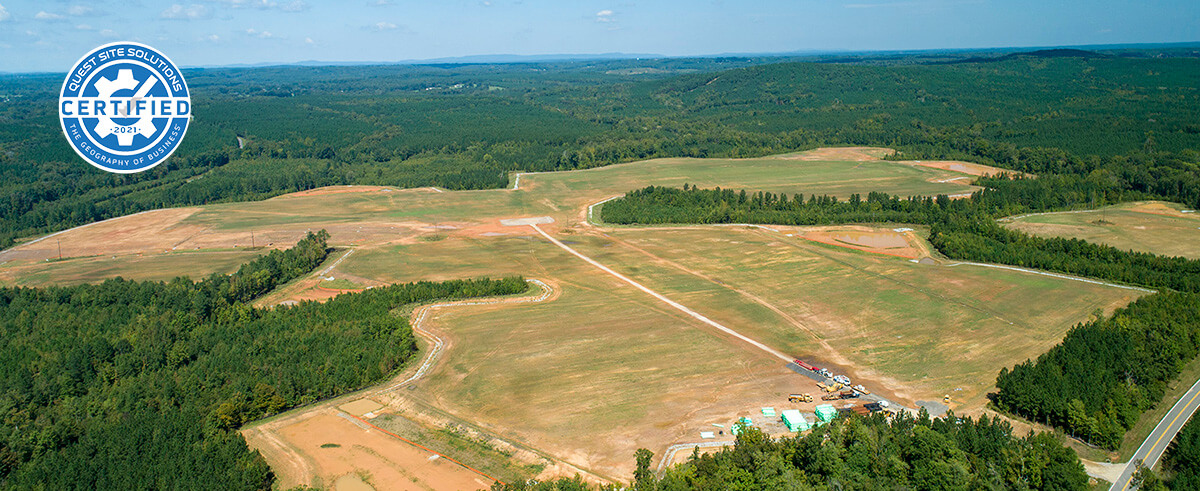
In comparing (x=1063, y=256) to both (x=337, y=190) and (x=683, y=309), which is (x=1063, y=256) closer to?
(x=683, y=309)

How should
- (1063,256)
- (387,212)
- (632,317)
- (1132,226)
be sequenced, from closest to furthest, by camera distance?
1. (632,317)
2. (1063,256)
3. (1132,226)
4. (387,212)

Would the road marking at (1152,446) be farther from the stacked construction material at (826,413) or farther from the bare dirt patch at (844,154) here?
the bare dirt patch at (844,154)

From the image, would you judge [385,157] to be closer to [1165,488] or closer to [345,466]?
[345,466]

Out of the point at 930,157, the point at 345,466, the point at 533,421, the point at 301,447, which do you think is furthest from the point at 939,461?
the point at 930,157

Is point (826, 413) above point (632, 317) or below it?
below

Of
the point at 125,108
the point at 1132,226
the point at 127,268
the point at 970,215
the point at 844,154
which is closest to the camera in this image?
the point at 125,108

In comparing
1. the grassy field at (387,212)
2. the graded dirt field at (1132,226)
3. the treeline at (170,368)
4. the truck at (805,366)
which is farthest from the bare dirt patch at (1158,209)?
the treeline at (170,368)

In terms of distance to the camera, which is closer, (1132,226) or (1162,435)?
(1162,435)

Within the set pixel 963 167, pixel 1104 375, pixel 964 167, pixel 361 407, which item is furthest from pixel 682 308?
pixel 964 167
